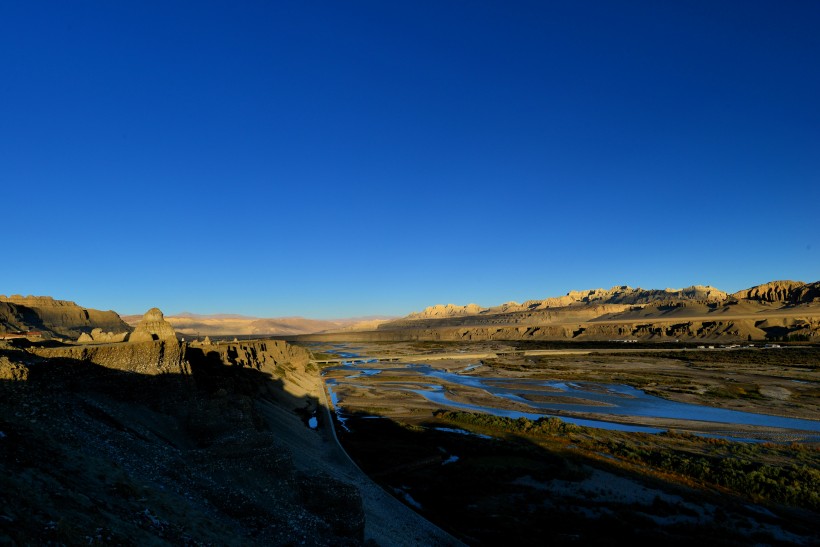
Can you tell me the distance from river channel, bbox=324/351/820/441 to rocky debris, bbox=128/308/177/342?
1005 inches

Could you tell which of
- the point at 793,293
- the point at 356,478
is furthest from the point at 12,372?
the point at 793,293

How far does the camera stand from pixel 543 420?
151 feet

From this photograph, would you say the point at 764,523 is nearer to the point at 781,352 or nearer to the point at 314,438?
the point at 314,438

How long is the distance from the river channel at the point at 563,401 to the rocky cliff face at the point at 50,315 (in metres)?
85.3

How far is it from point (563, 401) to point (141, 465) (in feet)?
183

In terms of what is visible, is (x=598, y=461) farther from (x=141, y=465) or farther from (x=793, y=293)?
(x=793, y=293)

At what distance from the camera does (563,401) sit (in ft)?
202

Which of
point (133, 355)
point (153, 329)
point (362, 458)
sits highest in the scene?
point (153, 329)

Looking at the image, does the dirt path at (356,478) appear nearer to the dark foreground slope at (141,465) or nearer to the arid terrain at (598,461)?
the arid terrain at (598,461)

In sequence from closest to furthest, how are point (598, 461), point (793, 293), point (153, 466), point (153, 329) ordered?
1. point (153, 466)
2. point (153, 329)
3. point (598, 461)
4. point (793, 293)

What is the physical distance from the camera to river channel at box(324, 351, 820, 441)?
48.5 m

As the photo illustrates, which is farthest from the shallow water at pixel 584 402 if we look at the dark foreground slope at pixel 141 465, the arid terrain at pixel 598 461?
the dark foreground slope at pixel 141 465

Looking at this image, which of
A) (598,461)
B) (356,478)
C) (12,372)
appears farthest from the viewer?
(598,461)

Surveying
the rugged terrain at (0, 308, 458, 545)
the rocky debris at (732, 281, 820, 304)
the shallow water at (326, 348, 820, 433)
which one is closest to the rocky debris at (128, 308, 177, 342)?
the rugged terrain at (0, 308, 458, 545)
